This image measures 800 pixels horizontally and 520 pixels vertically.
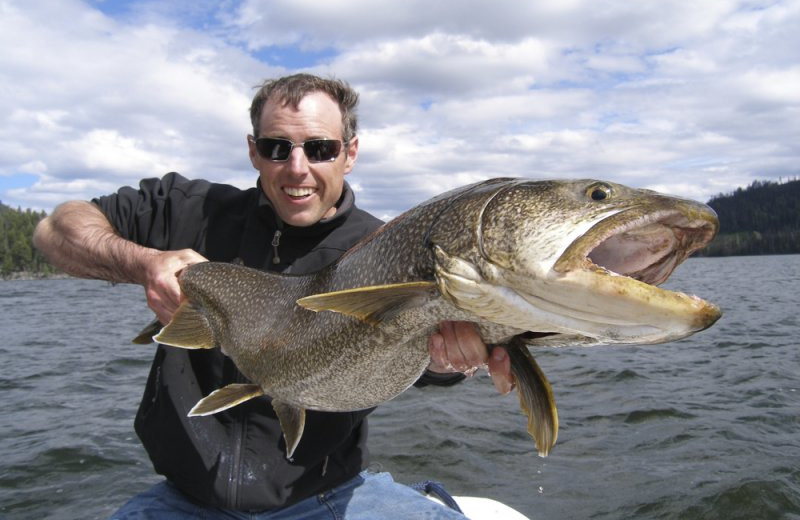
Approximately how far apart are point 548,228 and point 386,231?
913 millimetres

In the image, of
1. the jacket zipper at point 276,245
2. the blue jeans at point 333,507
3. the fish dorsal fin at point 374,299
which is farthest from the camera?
the jacket zipper at point 276,245

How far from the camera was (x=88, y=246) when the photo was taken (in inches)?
153

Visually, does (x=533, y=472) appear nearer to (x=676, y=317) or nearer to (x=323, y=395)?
(x=323, y=395)

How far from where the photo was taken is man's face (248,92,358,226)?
158 inches

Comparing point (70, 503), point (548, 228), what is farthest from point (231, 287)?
point (70, 503)

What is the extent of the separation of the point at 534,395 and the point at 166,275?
2.16 m

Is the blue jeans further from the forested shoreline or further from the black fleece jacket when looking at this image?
the forested shoreline

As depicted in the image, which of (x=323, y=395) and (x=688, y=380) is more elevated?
(x=323, y=395)

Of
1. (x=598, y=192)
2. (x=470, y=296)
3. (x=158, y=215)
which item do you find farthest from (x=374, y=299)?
(x=158, y=215)

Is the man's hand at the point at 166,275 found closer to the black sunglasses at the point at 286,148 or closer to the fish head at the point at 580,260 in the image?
the black sunglasses at the point at 286,148

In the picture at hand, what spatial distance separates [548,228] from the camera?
2148 mm

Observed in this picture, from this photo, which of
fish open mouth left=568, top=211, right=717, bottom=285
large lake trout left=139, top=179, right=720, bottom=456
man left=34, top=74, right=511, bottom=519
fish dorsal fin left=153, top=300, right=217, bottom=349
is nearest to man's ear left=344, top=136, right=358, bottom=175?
man left=34, top=74, right=511, bottom=519

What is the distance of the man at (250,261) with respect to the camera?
357 centimetres

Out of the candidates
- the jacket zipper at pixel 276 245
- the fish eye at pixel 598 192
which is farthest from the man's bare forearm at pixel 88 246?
the fish eye at pixel 598 192
